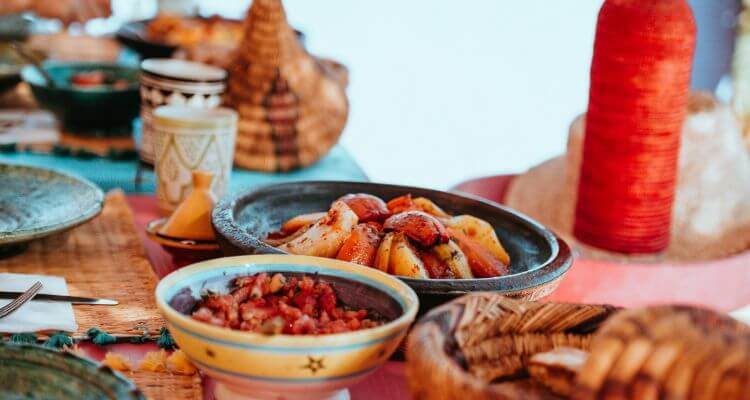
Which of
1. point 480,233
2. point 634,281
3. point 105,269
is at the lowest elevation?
point 634,281

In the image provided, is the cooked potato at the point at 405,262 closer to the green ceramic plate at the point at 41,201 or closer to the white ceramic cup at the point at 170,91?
the green ceramic plate at the point at 41,201

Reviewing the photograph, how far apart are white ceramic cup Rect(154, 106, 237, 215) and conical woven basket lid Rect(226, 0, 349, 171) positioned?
534 mm

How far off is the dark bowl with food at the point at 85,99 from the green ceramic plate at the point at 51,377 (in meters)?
1.45

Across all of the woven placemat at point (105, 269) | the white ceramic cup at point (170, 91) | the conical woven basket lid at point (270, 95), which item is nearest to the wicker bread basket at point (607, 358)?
the woven placemat at point (105, 269)

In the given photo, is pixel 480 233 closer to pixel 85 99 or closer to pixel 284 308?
pixel 284 308

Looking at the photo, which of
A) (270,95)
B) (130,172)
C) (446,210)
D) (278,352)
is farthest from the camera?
(270,95)

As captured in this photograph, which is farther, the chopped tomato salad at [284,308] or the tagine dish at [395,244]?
the tagine dish at [395,244]

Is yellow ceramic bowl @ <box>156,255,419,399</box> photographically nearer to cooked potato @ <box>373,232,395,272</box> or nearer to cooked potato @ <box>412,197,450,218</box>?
cooked potato @ <box>373,232,395,272</box>

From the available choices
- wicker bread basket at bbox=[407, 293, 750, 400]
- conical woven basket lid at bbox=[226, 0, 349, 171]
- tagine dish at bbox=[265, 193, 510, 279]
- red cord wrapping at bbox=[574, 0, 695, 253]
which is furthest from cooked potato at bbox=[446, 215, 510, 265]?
conical woven basket lid at bbox=[226, 0, 349, 171]

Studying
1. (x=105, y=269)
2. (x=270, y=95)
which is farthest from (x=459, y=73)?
(x=105, y=269)

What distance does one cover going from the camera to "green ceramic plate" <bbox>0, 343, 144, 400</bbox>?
2.52 feet

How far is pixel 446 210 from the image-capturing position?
4.73ft

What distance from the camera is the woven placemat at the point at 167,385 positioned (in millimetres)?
958

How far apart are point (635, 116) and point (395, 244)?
2.42 feet
